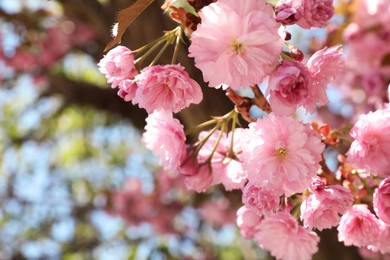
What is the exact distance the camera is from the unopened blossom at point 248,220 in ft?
3.58

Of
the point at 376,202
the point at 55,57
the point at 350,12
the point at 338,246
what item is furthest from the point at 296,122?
the point at 55,57

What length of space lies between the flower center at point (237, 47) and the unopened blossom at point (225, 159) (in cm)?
26

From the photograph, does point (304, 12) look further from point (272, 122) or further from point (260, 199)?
point (260, 199)

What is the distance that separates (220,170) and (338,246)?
1575mm

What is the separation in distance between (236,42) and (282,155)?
7.3 inches

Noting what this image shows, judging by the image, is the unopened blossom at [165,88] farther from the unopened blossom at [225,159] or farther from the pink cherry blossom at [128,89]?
the unopened blossom at [225,159]

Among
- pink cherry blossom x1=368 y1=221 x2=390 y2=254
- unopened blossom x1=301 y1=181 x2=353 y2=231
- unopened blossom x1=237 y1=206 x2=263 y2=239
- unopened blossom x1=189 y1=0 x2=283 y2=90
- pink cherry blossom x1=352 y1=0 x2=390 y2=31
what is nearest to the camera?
unopened blossom x1=189 y1=0 x2=283 y2=90

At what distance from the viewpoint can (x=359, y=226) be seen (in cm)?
97

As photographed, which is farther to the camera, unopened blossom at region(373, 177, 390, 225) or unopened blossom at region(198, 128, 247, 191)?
unopened blossom at region(198, 128, 247, 191)

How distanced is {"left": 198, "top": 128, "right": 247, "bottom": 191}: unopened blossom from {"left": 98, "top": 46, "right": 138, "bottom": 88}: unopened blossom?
→ 228 mm

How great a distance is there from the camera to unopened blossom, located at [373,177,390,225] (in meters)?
0.88

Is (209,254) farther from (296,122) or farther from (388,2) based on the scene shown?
(296,122)

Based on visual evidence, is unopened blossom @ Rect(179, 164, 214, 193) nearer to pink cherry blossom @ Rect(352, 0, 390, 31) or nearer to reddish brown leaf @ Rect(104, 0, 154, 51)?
reddish brown leaf @ Rect(104, 0, 154, 51)

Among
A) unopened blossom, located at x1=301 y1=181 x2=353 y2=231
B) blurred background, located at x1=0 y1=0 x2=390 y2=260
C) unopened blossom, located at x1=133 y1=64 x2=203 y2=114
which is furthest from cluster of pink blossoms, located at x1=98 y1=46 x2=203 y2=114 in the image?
blurred background, located at x1=0 y1=0 x2=390 y2=260
